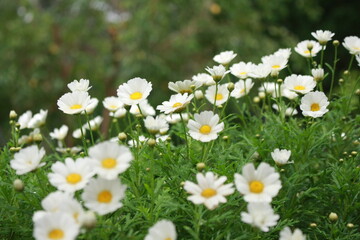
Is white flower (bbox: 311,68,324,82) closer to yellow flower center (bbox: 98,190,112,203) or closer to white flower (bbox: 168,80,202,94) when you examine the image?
white flower (bbox: 168,80,202,94)

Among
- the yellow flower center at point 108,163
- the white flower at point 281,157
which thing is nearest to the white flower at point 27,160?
the yellow flower center at point 108,163

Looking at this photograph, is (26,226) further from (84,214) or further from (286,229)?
(286,229)

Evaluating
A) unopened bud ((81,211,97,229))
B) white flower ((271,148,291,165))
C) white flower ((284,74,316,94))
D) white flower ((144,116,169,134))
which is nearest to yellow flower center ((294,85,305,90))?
white flower ((284,74,316,94))

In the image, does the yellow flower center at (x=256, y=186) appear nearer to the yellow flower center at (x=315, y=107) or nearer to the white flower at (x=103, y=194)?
the white flower at (x=103, y=194)

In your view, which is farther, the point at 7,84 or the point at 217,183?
the point at 7,84

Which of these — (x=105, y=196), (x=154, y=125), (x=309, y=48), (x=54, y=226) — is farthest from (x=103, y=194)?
(x=309, y=48)

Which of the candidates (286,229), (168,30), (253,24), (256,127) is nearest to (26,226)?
(286,229)
